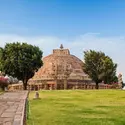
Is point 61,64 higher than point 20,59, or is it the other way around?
point 61,64

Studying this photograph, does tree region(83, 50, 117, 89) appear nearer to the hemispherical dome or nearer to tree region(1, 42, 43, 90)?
tree region(1, 42, 43, 90)

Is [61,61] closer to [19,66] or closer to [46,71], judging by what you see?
[46,71]

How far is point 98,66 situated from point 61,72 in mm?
21906

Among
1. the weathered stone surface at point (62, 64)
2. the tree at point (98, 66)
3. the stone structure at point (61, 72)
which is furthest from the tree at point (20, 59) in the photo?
the weathered stone surface at point (62, 64)

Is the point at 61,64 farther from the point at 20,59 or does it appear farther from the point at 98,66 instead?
the point at 20,59

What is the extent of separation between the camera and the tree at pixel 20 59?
7794 centimetres

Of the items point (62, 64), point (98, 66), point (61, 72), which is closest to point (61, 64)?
point (62, 64)

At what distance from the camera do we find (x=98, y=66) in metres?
88.9

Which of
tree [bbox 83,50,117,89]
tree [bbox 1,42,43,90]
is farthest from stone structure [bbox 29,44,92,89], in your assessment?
tree [bbox 1,42,43,90]

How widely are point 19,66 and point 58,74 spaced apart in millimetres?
31323

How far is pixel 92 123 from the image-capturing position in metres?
13.9

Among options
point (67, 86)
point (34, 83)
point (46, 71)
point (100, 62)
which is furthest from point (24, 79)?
point (46, 71)

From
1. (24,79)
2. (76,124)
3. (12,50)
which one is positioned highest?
(12,50)

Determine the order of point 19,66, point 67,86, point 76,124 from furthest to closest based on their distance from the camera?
1. point 67,86
2. point 19,66
3. point 76,124
